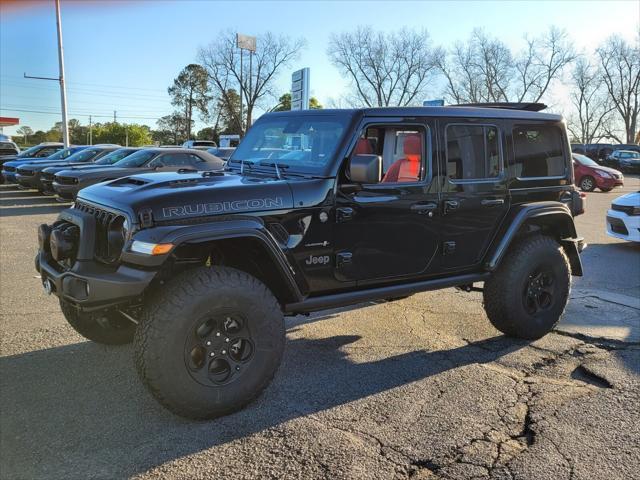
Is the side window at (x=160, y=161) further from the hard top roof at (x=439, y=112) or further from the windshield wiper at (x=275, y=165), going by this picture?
the windshield wiper at (x=275, y=165)

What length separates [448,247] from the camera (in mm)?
4234

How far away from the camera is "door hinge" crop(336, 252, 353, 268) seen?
3.68m

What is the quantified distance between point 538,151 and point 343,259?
227 cm

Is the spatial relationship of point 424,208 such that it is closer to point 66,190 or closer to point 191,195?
point 191,195

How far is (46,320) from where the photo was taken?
4.98 meters

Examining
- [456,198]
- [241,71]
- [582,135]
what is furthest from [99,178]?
[582,135]

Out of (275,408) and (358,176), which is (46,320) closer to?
(275,408)

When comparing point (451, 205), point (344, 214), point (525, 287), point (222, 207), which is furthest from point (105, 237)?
point (525, 287)

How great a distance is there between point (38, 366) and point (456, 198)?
340 centimetres

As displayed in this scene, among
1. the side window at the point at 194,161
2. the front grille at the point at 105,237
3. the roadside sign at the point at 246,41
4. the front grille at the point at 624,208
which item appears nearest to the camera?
the front grille at the point at 105,237

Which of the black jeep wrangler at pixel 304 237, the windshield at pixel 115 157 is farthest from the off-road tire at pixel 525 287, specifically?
the windshield at pixel 115 157

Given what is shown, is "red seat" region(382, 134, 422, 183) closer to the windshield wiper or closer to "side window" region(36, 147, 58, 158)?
the windshield wiper

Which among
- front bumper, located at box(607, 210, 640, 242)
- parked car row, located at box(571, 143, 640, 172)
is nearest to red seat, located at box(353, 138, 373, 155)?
front bumper, located at box(607, 210, 640, 242)

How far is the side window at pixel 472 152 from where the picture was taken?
4211 mm
